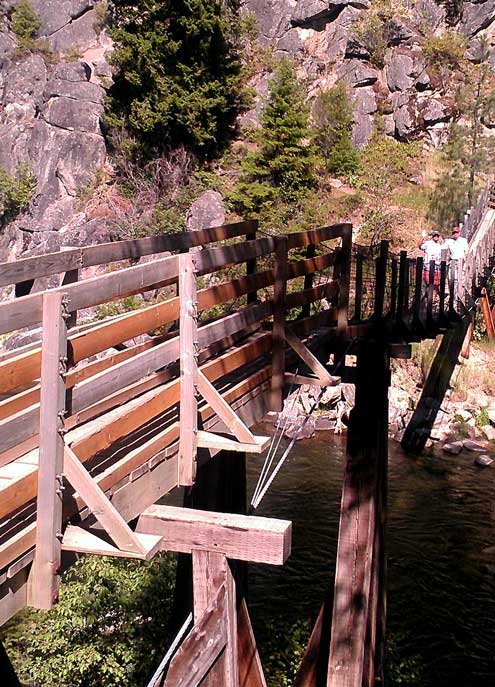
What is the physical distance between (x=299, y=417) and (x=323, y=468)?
209 cm

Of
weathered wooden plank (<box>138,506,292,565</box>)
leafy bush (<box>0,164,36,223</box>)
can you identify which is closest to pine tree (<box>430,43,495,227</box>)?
leafy bush (<box>0,164,36,223</box>)

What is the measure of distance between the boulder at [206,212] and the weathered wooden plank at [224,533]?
21.3 metres

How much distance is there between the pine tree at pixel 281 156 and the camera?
24.2 m

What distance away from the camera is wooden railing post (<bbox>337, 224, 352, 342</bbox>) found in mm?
6141

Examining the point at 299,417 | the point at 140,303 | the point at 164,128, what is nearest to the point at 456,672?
the point at 299,417

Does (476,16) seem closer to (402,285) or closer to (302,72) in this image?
(302,72)

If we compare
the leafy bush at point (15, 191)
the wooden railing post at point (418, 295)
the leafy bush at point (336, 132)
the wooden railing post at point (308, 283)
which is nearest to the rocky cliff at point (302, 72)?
the leafy bush at point (15, 191)

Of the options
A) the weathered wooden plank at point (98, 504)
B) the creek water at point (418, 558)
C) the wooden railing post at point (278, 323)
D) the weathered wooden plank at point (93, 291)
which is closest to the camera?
the weathered wooden plank at point (93, 291)

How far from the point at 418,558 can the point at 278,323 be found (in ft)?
22.3

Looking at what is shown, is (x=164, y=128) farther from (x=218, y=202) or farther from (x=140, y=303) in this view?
(x=140, y=303)

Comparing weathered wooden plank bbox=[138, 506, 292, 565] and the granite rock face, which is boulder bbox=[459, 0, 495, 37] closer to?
the granite rock face

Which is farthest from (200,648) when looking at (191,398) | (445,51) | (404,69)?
(445,51)

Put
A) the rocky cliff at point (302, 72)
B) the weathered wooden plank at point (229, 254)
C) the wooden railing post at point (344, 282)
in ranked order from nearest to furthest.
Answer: the weathered wooden plank at point (229, 254)
the wooden railing post at point (344, 282)
the rocky cliff at point (302, 72)

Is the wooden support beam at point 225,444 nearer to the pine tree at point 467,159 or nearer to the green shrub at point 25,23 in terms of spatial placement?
the pine tree at point 467,159
